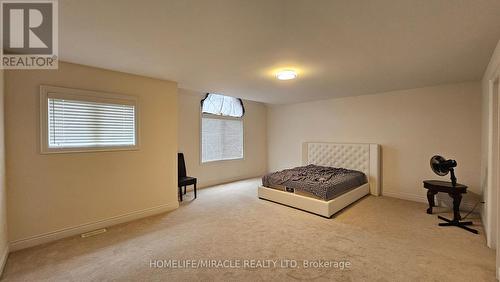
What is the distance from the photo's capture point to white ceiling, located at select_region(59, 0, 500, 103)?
156cm

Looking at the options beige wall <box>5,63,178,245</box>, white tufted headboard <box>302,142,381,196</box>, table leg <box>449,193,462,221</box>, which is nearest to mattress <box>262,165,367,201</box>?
white tufted headboard <box>302,142,381,196</box>

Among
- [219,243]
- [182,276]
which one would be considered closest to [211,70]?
[219,243]

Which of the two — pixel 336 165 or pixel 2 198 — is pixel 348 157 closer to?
pixel 336 165

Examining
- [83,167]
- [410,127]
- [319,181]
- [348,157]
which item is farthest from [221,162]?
[410,127]

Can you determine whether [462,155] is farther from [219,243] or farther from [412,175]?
[219,243]

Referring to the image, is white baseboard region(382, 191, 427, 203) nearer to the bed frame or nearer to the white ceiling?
the bed frame

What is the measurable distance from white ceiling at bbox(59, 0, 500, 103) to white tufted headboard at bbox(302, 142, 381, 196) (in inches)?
71.8

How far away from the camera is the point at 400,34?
196 cm

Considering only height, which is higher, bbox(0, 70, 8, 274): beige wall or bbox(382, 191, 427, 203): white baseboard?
bbox(0, 70, 8, 274): beige wall

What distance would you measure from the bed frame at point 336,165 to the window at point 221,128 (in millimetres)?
1791

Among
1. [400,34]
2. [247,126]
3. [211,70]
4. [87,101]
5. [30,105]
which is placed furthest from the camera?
[247,126]

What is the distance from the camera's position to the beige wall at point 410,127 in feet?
12.0

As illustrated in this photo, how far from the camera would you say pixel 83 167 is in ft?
9.36

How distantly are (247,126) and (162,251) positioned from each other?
4.45 meters
